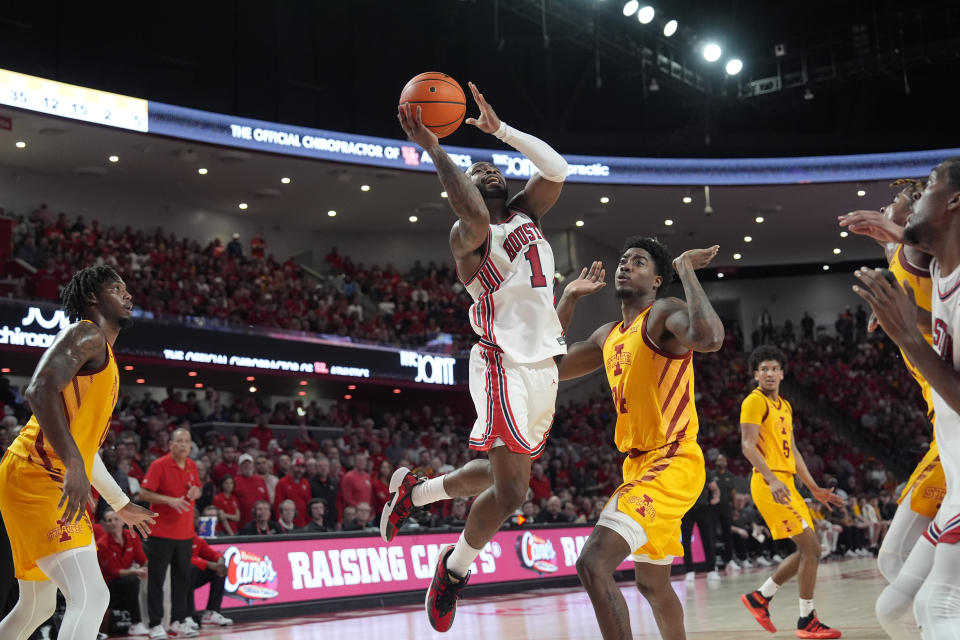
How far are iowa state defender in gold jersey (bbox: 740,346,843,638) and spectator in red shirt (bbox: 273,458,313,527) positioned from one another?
20.9 ft

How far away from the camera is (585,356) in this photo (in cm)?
548

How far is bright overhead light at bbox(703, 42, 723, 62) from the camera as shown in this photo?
23.0 metres

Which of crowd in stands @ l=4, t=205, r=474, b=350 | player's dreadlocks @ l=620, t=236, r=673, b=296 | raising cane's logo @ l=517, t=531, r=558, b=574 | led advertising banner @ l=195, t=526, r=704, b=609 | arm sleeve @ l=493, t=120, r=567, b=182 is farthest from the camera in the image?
crowd in stands @ l=4, t=205, r=474, b=350

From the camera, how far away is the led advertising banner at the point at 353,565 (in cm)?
1037

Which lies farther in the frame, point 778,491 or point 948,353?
point 778,491

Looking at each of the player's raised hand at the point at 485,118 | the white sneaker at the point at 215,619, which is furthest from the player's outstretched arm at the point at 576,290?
the white sneaker at the point at 215,619

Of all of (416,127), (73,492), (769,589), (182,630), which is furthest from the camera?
(182,630)

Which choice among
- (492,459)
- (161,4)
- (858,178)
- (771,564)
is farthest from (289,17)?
(492,459)

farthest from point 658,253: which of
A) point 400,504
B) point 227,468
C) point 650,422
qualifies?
point 227,468

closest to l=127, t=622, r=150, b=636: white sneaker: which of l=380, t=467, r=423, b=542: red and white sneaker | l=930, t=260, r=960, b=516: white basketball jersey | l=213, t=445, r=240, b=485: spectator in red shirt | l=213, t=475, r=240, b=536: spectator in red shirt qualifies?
l=213, t=475, r=240, b=536: spectator in red shirt

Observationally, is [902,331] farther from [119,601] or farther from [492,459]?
[119,601]

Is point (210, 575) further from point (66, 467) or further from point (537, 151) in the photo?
point (537, 151)

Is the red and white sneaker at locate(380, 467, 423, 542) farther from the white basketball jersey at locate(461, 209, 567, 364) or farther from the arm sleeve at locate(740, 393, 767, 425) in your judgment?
the arm sleeve at locate(740, 393, 767, 425)

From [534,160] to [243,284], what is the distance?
17599 millimetres
